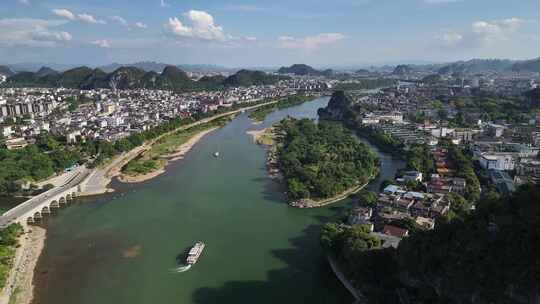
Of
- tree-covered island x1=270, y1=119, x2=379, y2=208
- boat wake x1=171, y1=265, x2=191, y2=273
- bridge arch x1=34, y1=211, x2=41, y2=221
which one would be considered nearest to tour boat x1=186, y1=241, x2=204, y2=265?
boat wake x1=171, y1=265, x2=191, y2=273

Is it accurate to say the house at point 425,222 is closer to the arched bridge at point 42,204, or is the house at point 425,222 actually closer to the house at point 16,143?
the arched bridge at point 42,204

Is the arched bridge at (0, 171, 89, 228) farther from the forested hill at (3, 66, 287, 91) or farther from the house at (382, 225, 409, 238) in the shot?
the forested hill at (3, 66, 287, 91)

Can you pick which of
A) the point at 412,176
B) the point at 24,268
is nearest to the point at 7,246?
the point at 24,268

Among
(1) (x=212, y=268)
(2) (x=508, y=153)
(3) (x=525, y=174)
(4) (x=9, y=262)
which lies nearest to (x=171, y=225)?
(1) (x=212, y=268)

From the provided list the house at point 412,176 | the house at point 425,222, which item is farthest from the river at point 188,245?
the house at point 425,222

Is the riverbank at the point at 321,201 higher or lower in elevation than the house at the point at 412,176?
lower

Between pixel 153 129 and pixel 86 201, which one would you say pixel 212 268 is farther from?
pixel 153 129

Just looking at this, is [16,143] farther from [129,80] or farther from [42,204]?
[129,80]
